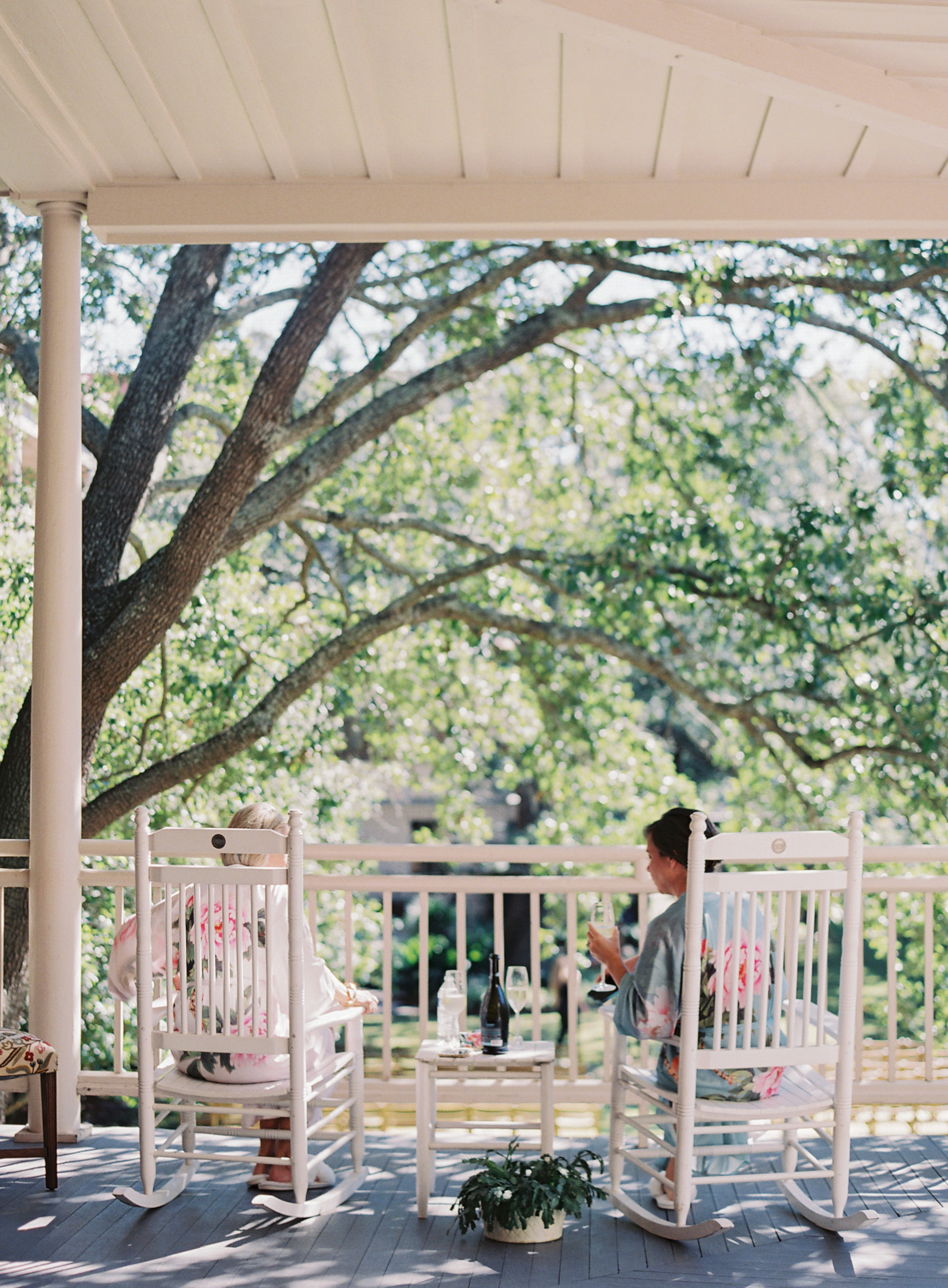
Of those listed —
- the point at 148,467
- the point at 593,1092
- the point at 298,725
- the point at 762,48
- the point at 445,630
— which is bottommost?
the point at 593,1092

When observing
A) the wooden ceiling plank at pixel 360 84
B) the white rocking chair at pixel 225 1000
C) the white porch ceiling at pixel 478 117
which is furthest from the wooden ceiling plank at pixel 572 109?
the white rocking chair at pixel 225 1000

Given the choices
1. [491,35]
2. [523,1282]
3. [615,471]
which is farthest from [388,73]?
[615,471]

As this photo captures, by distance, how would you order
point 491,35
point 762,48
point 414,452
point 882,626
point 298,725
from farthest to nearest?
point 414,452 < point 298,725 < point 882,626 < point 491,35 < point 762,48

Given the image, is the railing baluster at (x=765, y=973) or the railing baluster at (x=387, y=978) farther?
the railing baluster at (x=387, y=978)

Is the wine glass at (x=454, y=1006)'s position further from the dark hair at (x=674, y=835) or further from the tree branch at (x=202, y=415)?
the tree branch at (x=202, y=415)

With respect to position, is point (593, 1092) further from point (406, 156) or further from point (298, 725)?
point (298, 725)

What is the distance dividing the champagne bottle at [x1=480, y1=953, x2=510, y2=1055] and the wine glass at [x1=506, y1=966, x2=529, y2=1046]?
31 mm

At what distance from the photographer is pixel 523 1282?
3.05 metres

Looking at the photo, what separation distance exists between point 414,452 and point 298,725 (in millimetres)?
2229

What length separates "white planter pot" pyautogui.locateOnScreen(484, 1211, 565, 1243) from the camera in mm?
3299

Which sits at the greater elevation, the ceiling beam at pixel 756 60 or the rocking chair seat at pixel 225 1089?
the ceiling beam at pixel 756 60

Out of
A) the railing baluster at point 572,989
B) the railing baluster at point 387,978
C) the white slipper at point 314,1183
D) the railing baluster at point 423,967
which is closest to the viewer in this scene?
the white slipper at point 314,1183

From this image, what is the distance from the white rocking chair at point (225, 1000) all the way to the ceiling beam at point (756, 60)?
202 centimetres

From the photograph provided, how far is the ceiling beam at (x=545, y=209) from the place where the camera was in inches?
152
